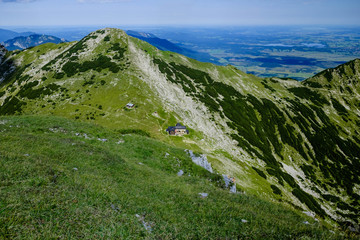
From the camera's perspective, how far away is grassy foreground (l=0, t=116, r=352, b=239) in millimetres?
9953

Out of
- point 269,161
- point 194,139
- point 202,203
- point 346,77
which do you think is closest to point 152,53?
point 194,139

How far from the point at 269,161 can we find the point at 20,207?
8465 centimetres

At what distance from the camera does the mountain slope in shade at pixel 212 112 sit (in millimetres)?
65250

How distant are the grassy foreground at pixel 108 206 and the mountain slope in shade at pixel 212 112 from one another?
1196 inches

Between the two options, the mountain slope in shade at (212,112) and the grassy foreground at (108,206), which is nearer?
the grassy foreground at (108,206)

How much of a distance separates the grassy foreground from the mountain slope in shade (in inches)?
1196

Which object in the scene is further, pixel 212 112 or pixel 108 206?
pixel 212 112

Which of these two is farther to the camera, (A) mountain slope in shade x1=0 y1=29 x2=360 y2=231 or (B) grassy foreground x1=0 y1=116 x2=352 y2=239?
(A) mountain slope in shade x1=0 y1=29 x2=360 y2=231

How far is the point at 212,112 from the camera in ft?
294

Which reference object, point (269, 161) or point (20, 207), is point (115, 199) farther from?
point (269, 161)

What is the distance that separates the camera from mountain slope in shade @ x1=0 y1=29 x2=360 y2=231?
6525cm

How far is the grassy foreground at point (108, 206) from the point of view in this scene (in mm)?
9953

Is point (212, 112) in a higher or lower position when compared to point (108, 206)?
lower

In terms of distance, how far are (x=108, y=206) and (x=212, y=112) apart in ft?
263
